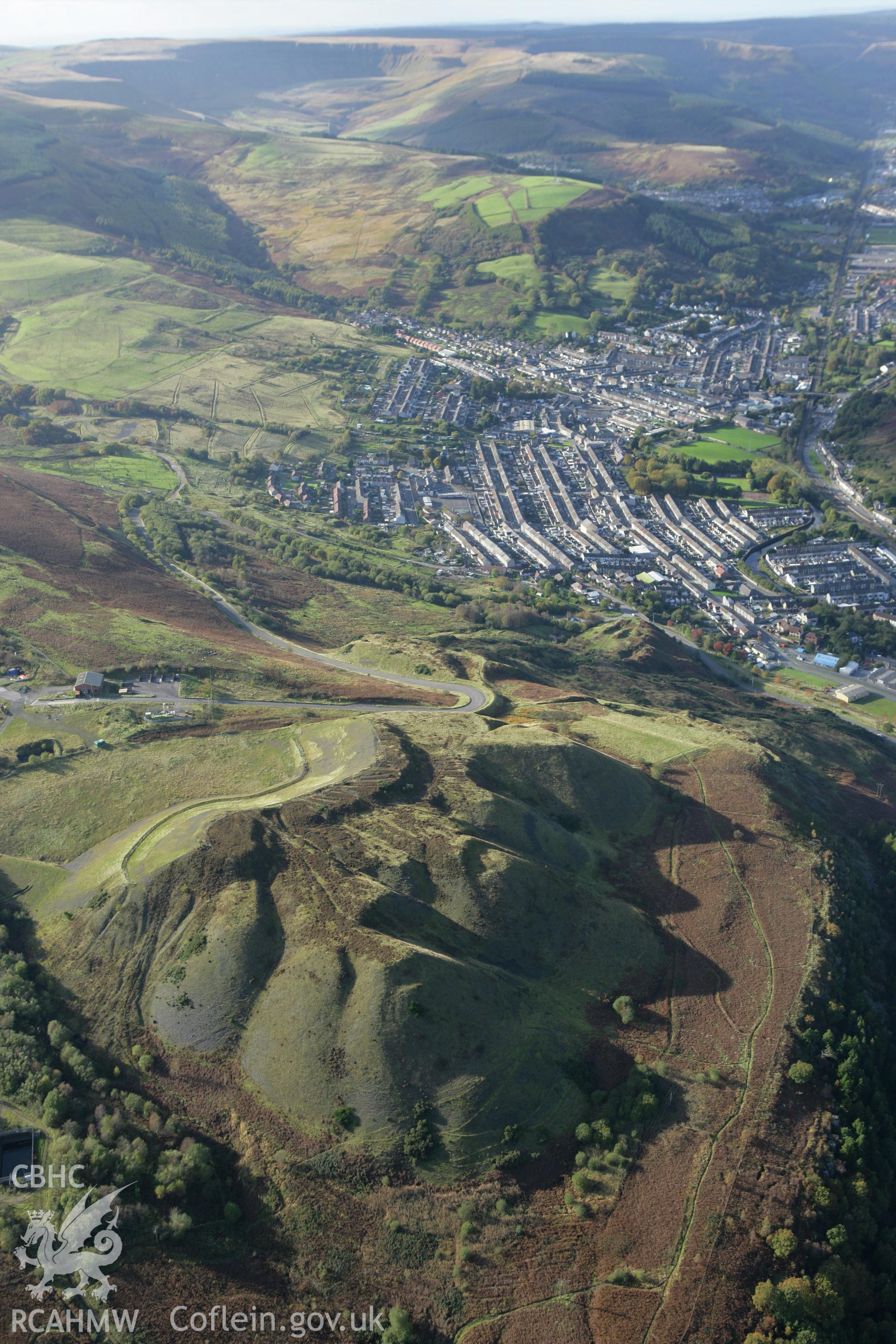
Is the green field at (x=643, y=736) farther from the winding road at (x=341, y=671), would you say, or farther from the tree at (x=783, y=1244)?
the tree at (x=783, y=1244)

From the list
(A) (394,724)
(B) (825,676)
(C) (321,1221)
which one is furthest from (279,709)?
(B) (825,676)

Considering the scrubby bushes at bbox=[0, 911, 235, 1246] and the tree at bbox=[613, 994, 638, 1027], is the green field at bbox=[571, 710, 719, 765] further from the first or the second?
the scrubby bushes at bbox=[0, 911, 235, 1246]

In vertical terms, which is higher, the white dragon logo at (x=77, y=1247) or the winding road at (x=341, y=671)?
the winding road at (x=341, y=671)

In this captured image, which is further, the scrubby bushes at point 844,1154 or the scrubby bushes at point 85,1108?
the scrubby bushes at point 85,1108

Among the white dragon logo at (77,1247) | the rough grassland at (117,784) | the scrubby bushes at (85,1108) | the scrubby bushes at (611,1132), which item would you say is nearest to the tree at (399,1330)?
the scrubby bushes at (611,1132)

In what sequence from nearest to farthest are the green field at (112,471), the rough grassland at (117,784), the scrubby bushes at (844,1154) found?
the scrubby bushes at (844,1154) → the rough grassland at (117,784) → the green field at (112,471)

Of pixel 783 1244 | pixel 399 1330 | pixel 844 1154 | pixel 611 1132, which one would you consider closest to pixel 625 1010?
pixel 611 1132

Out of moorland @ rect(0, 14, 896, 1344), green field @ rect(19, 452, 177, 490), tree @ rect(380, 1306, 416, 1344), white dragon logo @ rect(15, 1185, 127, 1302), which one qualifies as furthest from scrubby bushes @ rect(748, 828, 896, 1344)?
green field @ rect(19, 452, 177, 490)

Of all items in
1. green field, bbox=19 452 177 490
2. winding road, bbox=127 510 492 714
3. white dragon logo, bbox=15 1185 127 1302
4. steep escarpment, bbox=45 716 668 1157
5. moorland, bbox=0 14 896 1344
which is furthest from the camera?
green field, bbox=19 452 177 490

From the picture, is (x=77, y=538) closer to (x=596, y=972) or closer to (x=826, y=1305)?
(x=596, y=972)
